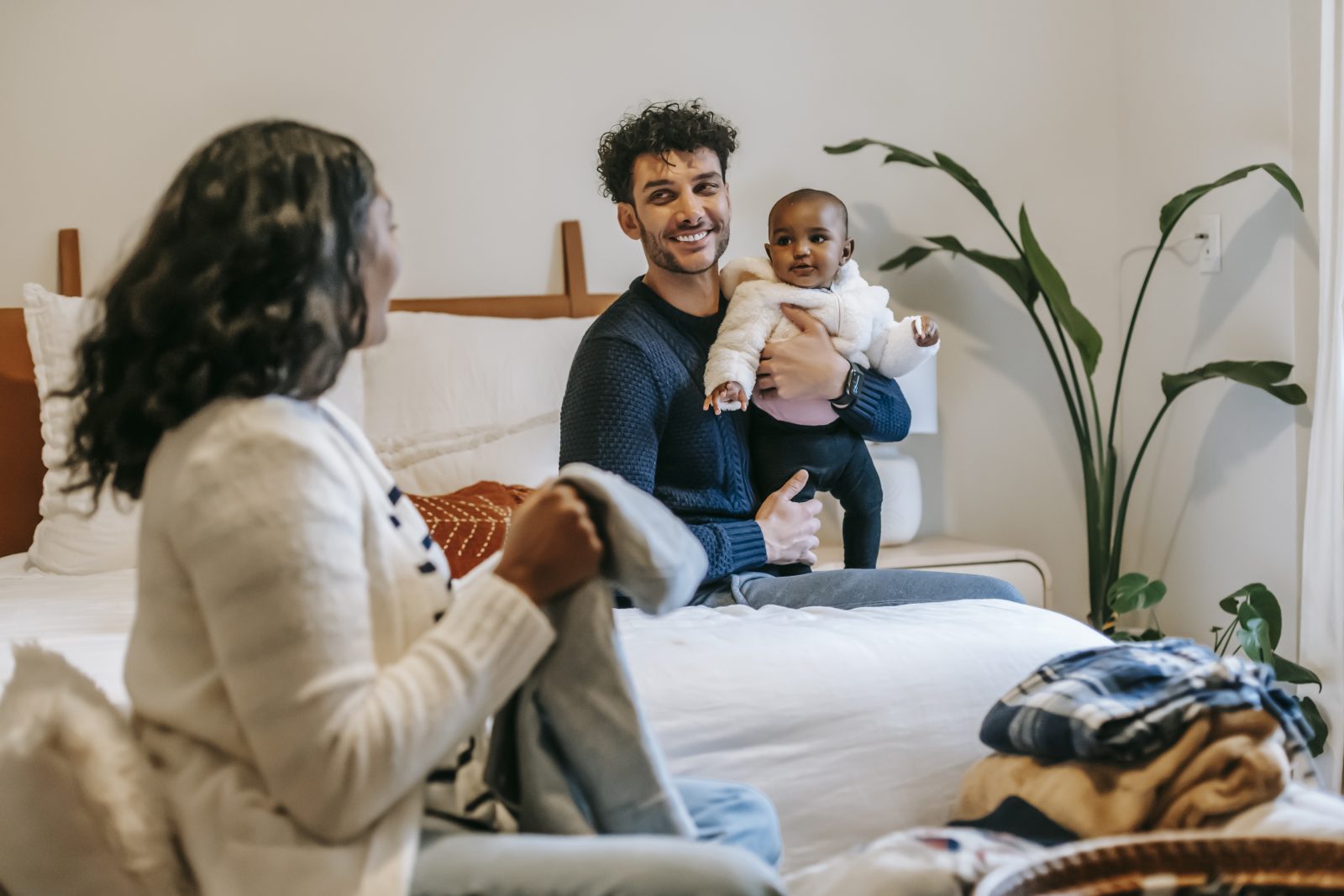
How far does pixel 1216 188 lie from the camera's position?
8.64 feet

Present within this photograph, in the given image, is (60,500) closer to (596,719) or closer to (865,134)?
(596,719)

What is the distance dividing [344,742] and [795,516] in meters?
1.16

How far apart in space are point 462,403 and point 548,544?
1474mm

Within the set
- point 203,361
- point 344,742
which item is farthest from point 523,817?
point 203,361

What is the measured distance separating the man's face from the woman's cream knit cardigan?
1.09 m

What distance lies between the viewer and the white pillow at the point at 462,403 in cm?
231

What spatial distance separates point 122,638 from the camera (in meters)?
1.57

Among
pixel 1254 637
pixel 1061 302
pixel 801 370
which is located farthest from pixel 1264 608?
pixel 801 370

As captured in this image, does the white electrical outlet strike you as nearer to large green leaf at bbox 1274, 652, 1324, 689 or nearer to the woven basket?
large green leaf at bbox 1274, 652, 1324, 689

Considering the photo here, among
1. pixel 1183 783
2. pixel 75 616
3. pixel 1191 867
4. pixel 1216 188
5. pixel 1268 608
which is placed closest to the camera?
pixel 1191 867

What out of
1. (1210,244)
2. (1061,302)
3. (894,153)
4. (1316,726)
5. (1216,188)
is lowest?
(1316,726)

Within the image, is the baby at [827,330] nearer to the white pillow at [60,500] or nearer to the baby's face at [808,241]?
the baby's face at [808,241]

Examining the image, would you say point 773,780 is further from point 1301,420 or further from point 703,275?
point 1301,420

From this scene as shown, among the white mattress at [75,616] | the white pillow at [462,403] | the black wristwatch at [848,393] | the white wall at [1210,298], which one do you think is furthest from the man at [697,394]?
the white wall at [1210,298]
